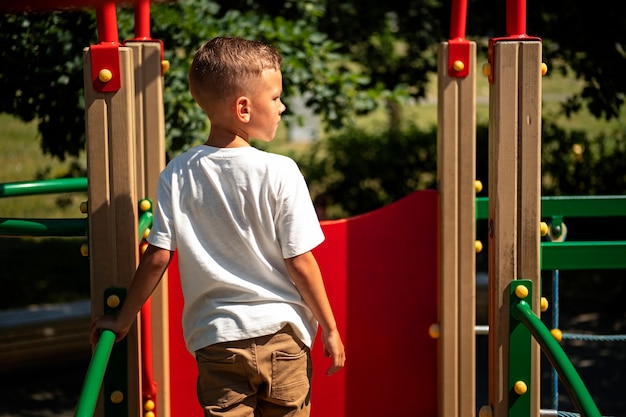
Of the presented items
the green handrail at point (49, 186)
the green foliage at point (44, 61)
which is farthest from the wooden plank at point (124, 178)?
the green foliage at point (44, 61)

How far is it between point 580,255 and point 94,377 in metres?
1.48

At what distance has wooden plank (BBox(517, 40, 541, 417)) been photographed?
8.14 ft

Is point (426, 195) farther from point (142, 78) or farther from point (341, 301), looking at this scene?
point (142, 78)

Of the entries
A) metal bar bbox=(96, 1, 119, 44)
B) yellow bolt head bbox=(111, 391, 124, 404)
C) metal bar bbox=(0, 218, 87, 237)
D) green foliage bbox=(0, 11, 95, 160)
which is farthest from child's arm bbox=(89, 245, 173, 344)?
green foliage bbox=(0, 11, 95, 160)

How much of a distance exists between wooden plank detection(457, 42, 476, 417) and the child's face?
79 centimetres

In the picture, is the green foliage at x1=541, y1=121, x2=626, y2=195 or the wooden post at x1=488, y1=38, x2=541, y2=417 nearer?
the wooden post at x1=488, y1=38, x2=541, y2=417

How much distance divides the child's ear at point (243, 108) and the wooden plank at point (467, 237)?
2.81 ft

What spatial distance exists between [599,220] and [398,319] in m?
4.02

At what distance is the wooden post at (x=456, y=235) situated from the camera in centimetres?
273

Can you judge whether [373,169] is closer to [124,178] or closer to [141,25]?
[141,25]

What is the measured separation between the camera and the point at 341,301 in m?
2.89

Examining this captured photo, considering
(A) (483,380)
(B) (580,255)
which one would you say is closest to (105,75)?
(B) (580,255)

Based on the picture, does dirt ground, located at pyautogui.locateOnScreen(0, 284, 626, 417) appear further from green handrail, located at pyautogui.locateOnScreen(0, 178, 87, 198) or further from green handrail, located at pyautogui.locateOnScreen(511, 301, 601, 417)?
green handrail, located at pyautogui.locateOnScreen(511, 301, 601, 417)

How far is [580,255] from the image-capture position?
2.77 metres
